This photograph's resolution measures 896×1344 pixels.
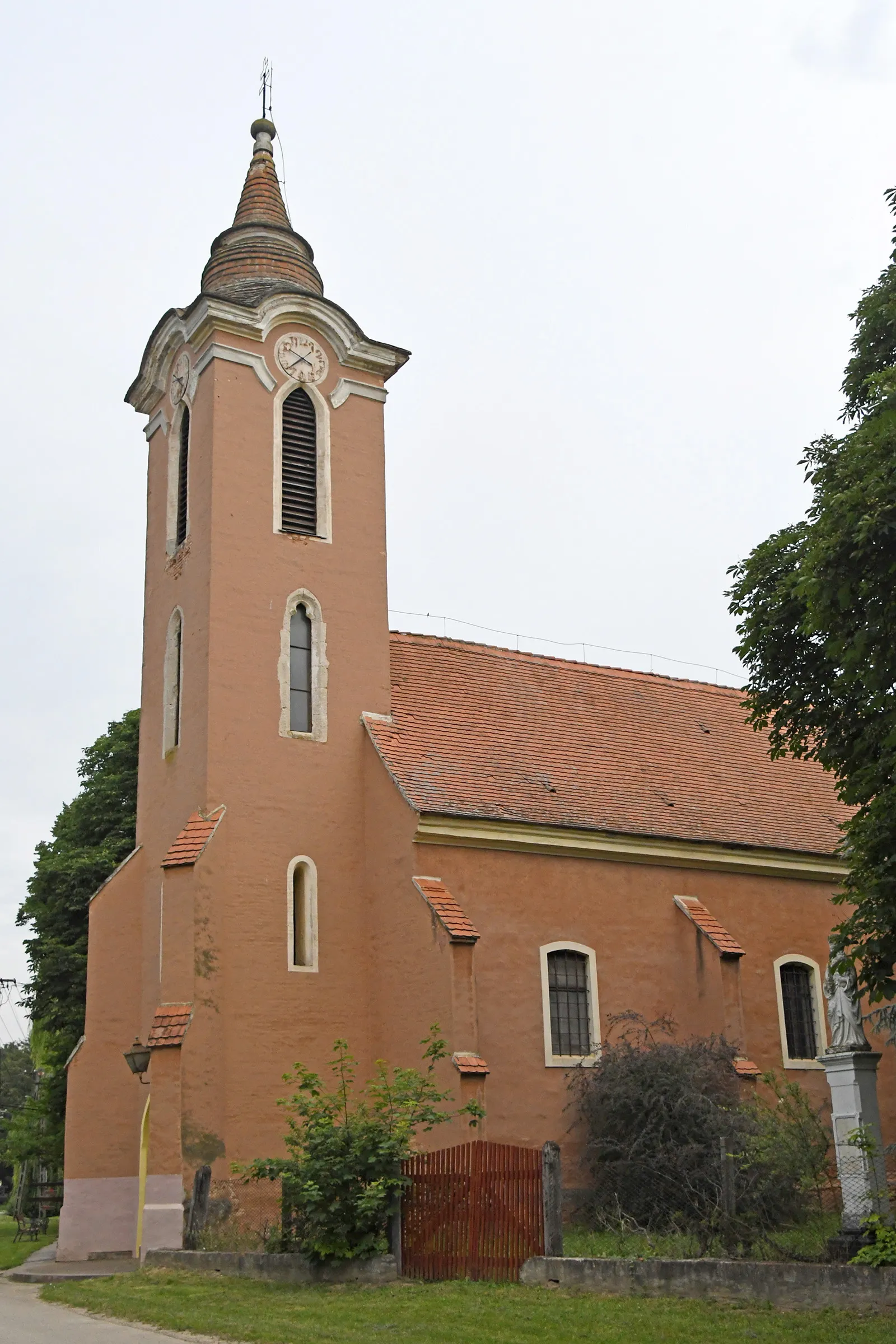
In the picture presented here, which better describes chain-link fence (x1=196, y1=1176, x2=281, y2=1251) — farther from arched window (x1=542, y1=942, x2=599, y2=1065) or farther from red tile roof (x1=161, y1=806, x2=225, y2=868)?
arched window (x1=542, y1=942, x2=599, y2=1065)

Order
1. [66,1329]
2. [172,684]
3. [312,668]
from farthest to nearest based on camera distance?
[172,684]
[312,668]
[66,1329]

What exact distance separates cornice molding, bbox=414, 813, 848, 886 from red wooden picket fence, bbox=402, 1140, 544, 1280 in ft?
21.0

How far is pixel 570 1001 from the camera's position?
21.4 meters

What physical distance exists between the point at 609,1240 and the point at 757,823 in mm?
10236

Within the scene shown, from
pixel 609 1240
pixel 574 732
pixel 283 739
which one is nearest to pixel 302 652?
pixel 283 739

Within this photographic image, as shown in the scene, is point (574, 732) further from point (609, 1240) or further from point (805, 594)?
point (805, 594)

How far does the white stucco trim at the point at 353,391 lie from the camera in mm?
24359

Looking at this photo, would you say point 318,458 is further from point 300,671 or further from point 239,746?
point 239,746

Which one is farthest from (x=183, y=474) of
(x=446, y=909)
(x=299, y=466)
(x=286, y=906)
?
(x=446, y=909)

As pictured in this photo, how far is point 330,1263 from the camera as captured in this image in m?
14.8

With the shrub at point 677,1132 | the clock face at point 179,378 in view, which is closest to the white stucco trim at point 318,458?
the clock face at point 179,378

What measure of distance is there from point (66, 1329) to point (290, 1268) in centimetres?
306

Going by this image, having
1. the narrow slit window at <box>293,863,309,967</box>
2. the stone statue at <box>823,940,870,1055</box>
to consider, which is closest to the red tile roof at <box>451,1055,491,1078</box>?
the narrow slit window at <box>293,863,309,967</box>

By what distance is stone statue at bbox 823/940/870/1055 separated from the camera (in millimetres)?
13906
